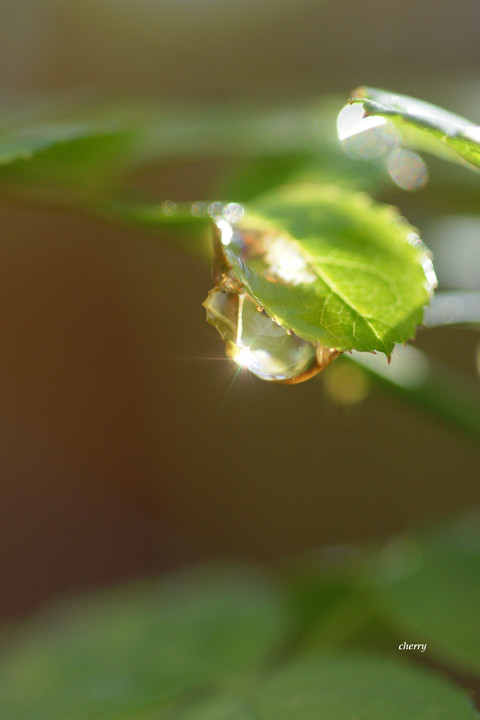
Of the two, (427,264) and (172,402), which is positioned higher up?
(172,402)

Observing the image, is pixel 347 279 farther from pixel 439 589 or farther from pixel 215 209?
pixel 439 589

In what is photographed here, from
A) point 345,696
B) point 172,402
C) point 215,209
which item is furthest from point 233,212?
point 172,402

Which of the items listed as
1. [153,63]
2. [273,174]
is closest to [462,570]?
[273,174]

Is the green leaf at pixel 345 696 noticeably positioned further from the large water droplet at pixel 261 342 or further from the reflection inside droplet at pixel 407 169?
the reflection inside droplet at pixel 407 169

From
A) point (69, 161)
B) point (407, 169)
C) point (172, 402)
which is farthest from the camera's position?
point (172, 402)

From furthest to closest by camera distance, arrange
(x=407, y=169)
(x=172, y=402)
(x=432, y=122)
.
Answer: (x=172, y=402) → (x=407, y=169) → (x=432, y=122)

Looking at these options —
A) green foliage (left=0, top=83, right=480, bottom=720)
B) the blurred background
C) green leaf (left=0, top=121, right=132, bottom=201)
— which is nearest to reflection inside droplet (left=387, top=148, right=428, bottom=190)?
green foliage (left=0, top=83, right=480, bottom=720)

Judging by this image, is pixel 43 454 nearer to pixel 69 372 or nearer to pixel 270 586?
pixel 69 372

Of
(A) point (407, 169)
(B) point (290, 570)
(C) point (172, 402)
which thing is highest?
(C) point (172, 402)
